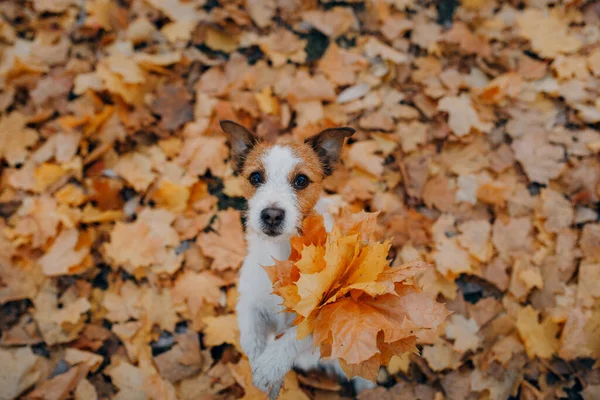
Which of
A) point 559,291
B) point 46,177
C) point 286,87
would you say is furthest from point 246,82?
point 559,291

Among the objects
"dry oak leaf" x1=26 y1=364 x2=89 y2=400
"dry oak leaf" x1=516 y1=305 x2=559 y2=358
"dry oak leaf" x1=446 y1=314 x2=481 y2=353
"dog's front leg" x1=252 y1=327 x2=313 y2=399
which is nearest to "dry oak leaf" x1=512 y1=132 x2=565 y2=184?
"dry oak leaf" x1=516 y1=305 x2=559 y2=358

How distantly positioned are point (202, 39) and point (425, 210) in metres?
3.03

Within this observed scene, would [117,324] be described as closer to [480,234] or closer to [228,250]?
[228,250]

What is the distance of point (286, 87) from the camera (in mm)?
4043

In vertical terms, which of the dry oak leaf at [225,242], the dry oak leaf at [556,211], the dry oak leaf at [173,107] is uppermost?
the dry oak leaf at [556,211]

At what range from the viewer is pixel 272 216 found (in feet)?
7.61

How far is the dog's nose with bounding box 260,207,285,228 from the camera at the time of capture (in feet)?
7.61

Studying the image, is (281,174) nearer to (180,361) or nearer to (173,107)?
(180,361)

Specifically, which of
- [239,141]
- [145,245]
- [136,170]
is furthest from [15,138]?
[239,141]

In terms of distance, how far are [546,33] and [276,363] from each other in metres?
4.34

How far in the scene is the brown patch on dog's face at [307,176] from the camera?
2590mm

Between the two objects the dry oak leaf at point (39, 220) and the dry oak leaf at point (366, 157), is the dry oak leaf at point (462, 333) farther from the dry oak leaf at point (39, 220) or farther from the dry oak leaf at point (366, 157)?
the dry oak leaf at point (39, 220)

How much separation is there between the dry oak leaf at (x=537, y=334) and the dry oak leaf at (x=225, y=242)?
2369 mm

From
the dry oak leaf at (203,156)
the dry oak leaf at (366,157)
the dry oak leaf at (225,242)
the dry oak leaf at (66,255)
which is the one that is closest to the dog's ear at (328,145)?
the dry oak leaf at (366,157)
